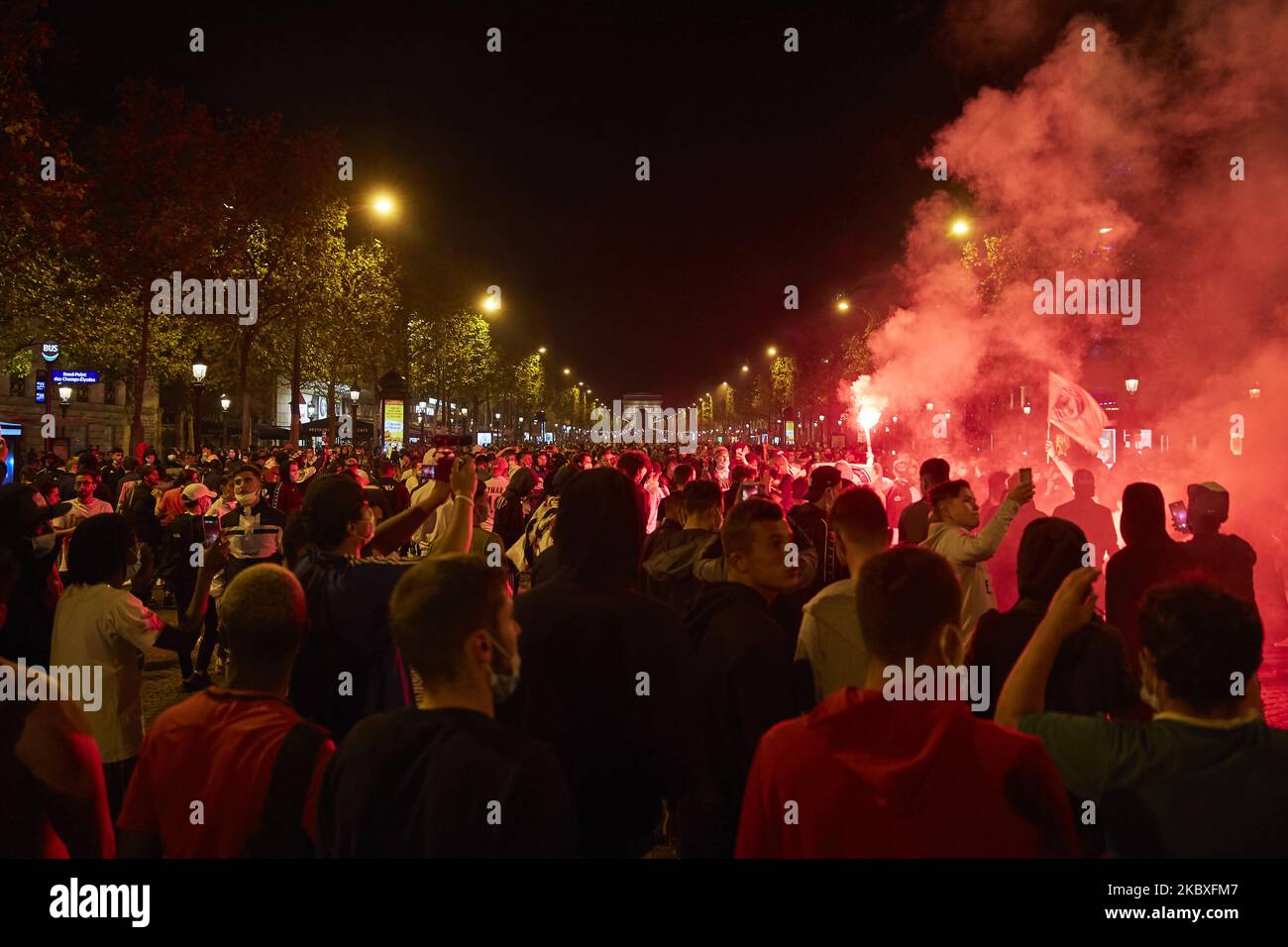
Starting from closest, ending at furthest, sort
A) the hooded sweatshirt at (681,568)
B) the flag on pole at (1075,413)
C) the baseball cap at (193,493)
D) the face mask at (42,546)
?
1. the hooded sweatshirt at (681,568)
2. the face mask at (42,546)
3. the flag on pole at (1075,413)
4. the baseball cap at (193,493)

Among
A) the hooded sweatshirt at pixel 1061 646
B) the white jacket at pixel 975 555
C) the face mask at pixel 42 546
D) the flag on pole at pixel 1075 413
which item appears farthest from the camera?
the flag on pole at pixel 1075 413

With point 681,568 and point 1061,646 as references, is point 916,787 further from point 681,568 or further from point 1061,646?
point 681,568

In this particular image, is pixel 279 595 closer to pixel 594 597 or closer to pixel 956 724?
pixel 594 597

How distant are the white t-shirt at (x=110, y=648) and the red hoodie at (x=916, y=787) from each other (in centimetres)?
364

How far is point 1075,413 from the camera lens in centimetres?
1155

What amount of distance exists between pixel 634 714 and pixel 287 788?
101 cm

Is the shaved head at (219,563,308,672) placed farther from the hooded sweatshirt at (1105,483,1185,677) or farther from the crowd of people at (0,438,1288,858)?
the hooded sweatshirt at (1105,483,1185,677)

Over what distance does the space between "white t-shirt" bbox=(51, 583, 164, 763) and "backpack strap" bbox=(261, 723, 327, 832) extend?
2469 mm

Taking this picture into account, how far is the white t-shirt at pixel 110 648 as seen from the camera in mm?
4684

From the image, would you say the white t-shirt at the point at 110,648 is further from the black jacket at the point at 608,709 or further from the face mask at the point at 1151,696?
the face mask at the point at 1151,696

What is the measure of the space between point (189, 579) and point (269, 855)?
330 inches

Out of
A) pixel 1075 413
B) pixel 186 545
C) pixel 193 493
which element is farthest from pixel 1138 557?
pixel 193 493

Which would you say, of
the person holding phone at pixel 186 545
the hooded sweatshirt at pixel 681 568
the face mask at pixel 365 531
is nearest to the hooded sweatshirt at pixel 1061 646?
the hooded sweatshirt at pixel 681 568

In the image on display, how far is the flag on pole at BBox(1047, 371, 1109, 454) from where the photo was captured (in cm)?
1141
